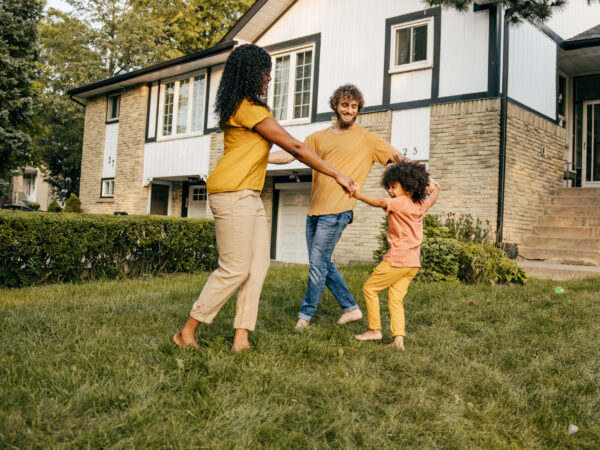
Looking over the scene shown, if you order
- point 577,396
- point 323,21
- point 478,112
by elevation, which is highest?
point 323,21

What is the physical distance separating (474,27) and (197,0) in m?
21.4

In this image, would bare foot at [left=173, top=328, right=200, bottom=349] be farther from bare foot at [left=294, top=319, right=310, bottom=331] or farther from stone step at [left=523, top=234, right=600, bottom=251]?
stone step at [left=523, top=234, right=600, bottom=251]

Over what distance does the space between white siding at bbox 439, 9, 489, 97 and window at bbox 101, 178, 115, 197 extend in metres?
12.7

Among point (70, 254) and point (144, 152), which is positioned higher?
point (144, 152)

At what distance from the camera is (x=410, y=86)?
11.1 metres

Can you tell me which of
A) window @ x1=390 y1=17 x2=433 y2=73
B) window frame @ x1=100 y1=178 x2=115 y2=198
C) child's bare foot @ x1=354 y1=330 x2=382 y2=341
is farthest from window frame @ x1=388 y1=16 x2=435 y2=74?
window frame @ x1=100 y1=178 x2=115 y2=198

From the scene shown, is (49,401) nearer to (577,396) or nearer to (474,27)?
(577,396)

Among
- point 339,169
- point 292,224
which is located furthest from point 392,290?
point 292,224

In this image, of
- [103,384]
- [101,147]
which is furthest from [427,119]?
[101,147]

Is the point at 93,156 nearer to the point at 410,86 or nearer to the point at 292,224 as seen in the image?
the point at 292,224

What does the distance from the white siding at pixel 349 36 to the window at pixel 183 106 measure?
4069mm

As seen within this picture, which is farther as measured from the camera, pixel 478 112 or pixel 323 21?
pixel 323 21

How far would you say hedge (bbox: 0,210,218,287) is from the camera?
265 inches

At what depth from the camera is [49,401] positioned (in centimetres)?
240
